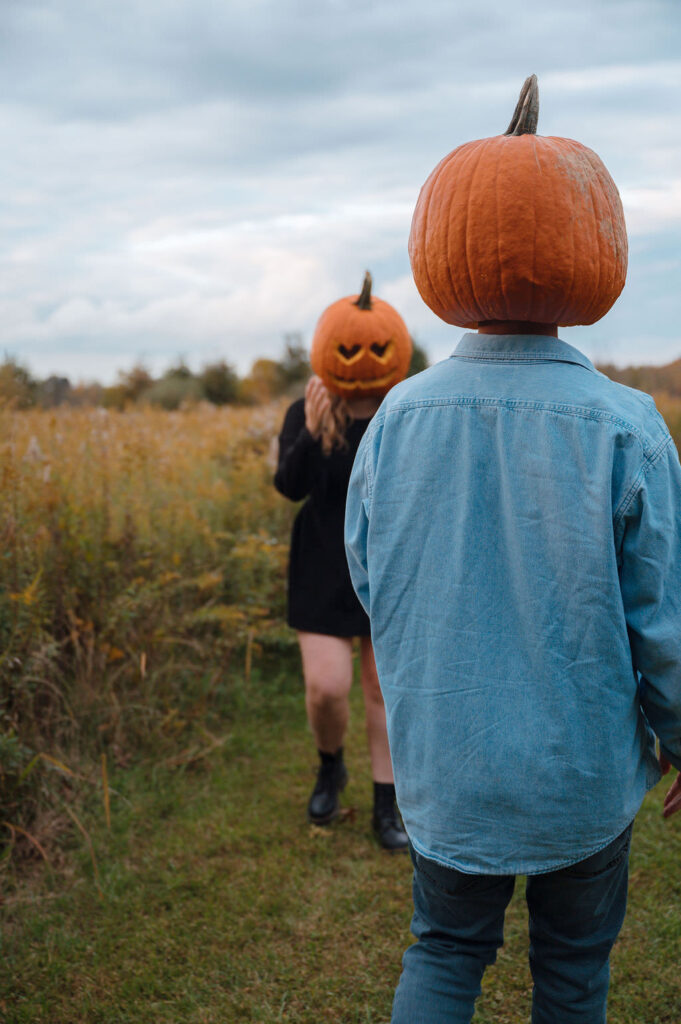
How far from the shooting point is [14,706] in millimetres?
3391

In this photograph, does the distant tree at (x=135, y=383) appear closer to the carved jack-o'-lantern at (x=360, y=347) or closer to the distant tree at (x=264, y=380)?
the distant tree at (x=264, y=380)

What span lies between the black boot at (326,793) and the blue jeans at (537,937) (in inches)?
74.4

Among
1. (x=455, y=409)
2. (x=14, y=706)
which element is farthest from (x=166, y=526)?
(x=455, y=409)

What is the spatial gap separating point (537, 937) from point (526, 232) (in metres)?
1.46

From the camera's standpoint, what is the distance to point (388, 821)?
3496 mm

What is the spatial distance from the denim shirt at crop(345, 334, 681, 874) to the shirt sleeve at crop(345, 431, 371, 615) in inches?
4.7

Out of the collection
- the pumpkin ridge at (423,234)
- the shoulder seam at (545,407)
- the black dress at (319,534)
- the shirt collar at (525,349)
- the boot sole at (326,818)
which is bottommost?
the boot sole at (326,818)

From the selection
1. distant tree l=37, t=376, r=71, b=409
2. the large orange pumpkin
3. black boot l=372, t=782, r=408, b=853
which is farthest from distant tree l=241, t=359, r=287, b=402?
the large orange pumpkin

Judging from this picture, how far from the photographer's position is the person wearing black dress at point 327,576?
328 centimetres

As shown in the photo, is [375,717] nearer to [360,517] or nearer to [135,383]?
[360,517]

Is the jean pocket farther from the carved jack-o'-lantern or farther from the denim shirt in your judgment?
the carved jack-o'-lantern

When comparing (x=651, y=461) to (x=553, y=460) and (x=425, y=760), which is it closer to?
(x=553, y=460)

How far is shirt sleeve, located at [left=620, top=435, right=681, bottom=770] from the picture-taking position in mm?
1523

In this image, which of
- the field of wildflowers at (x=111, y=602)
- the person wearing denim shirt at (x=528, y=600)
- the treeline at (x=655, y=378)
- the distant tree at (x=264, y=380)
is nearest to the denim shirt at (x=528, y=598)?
the person wearing denim shirt at (x=528, y=600)
